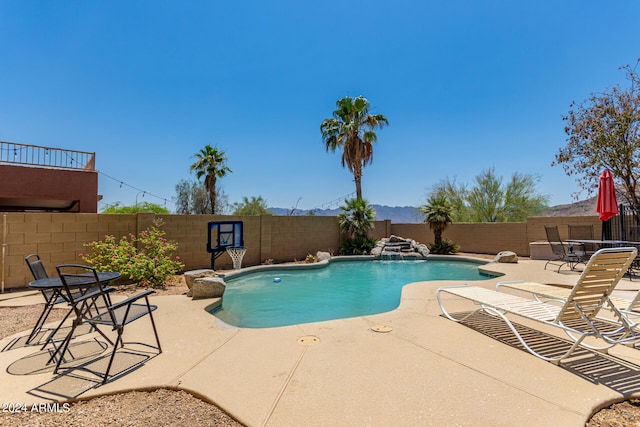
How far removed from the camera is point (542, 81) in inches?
422

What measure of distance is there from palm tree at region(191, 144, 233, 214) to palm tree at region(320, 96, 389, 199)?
7.67 metres

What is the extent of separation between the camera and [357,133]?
15.3 m

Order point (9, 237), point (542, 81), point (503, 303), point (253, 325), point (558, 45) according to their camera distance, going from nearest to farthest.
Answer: point (503, 303)
point (253, 325)
point (9, 237)
point (558, 45)
point (542, 81)

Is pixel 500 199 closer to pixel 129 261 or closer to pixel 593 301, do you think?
pixel 593 301

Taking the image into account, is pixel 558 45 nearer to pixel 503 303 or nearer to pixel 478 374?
pixel 503 303

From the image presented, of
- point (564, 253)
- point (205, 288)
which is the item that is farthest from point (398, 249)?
point (205, 288)

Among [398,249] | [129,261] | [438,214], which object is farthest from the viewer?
[398,249]

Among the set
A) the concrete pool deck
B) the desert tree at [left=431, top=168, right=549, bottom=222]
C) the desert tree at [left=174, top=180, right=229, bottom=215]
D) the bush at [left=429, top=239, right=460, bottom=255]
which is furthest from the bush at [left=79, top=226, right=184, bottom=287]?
the desert tree at [left=174, top=180, right=229, bottom=215]

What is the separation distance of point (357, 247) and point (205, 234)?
6430 mm

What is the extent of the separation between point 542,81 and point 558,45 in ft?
5.37

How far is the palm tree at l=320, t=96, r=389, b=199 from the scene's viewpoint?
15.3m

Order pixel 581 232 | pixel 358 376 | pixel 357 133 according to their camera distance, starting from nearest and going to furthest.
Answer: pixel 358 376, pixel 581 232, pixel 357 133

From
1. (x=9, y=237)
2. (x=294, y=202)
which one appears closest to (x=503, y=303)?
(x=9, y=237)

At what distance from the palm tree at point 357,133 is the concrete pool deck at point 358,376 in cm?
1236
